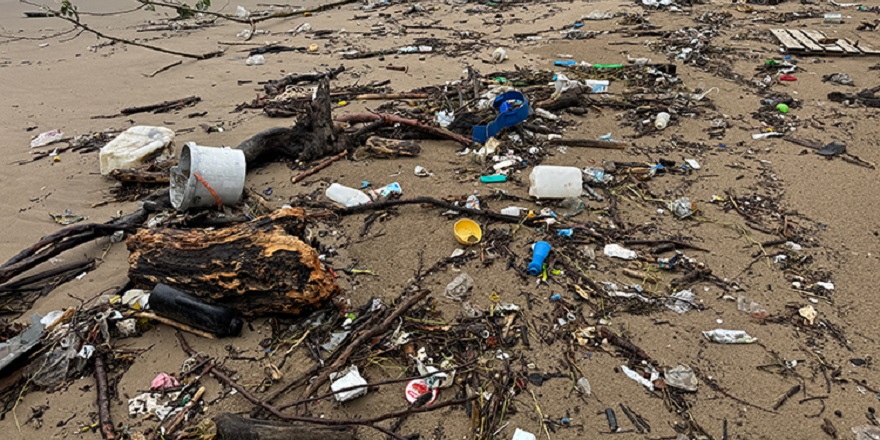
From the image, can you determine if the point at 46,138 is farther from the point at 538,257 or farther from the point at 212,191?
the point at 538,257

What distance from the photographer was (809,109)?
4.99 meters

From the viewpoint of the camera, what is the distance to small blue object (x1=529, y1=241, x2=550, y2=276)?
2.91 m

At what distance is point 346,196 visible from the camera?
12.2 feet

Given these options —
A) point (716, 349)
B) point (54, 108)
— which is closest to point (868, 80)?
point (716, 349)

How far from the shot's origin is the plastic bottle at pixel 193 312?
2.51 m

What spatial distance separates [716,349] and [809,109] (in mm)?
3870

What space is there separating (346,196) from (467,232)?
1054 mm

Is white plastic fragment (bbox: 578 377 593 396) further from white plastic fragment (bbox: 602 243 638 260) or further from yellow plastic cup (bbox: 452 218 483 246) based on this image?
yellow plastic cup (bbox: 452 218 483 246)

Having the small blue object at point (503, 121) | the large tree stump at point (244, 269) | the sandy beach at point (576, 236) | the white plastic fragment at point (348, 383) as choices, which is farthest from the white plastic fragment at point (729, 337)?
the small blue object at point (503, 121)

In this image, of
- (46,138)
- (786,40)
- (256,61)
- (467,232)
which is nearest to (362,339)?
(467,232)

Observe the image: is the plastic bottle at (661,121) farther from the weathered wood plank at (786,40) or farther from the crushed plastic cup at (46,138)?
the crushed plastic cup at (46,138)

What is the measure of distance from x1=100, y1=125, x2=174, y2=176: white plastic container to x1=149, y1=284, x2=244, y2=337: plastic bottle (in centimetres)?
215

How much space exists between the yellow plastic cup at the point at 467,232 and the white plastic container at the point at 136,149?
285cm

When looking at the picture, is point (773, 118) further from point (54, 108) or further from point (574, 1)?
point (54, 108)
